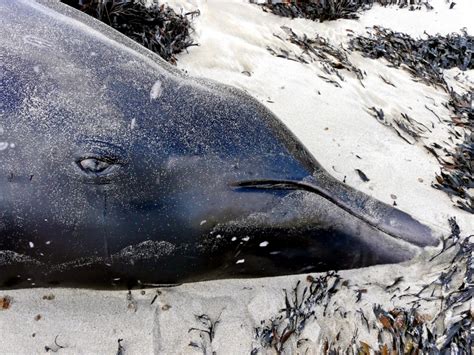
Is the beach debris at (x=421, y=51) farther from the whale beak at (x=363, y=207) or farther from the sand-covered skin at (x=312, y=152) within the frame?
the whale beak at (x=363, y=207)

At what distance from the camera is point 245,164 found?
232 centimetres

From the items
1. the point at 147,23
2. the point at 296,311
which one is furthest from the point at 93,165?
the point at 147,23

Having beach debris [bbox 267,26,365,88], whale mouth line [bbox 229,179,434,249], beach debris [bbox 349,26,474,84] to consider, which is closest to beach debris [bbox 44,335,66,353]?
whale mouth line [bbox 229,179,434,249]

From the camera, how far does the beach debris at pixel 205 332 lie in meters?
2.41

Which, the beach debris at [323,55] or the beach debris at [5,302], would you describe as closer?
the beach debris at [5,302]

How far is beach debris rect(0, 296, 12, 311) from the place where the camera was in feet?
8.08

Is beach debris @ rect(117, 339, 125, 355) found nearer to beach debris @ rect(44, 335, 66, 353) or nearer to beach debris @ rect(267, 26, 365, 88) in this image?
beach debris @ rect(44, 335, 66, 353)

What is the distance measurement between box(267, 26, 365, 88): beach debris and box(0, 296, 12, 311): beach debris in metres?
2.95

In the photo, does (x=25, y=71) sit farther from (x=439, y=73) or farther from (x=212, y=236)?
(x=439, y=73)

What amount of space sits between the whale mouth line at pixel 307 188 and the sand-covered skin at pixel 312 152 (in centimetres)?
25

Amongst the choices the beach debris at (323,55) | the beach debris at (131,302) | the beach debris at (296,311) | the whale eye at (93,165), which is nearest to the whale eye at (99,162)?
the whale eye at (93,165)

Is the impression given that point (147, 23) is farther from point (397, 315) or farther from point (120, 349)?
point (397, 315)

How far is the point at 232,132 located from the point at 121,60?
582 millimetres

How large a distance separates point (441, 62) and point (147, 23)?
2.78 meters
